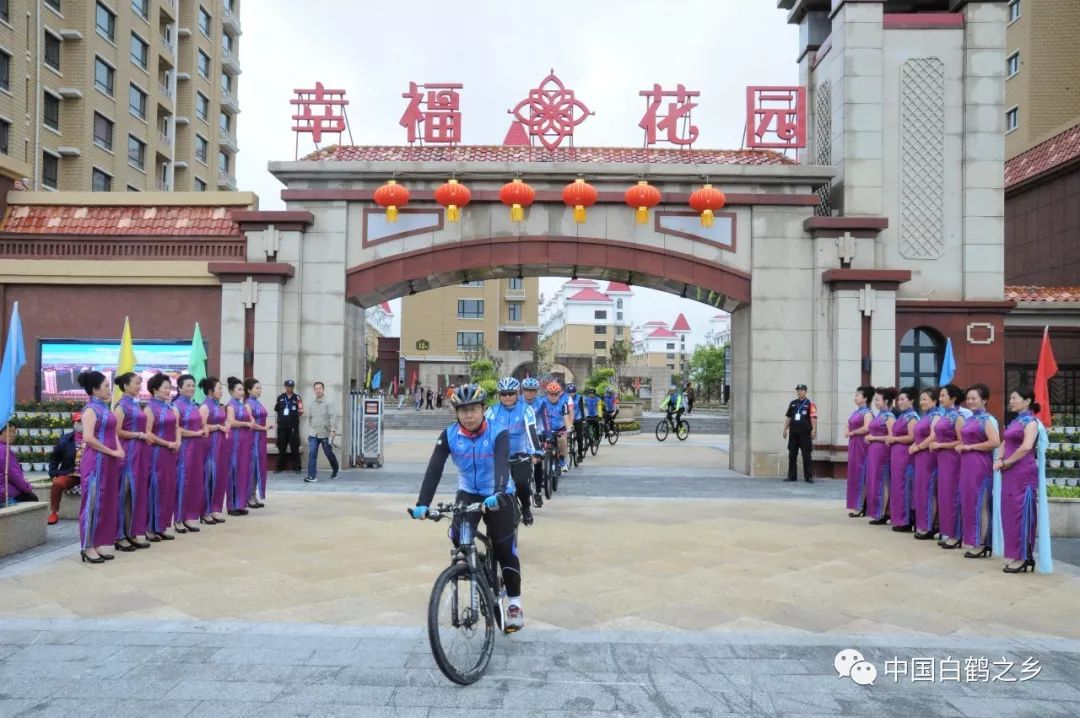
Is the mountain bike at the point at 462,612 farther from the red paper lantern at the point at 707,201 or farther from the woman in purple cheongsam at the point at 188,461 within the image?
the red paper lantern at the point at 707,201

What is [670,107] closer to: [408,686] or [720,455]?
[720,455]

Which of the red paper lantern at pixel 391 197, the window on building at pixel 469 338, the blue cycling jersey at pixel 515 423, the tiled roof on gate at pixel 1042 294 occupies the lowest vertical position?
the blue cycling jersey at pixel 515 423

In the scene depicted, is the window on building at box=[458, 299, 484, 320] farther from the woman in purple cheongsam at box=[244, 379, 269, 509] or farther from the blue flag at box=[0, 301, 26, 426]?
the blue flag at box=[0, 301, 26, 426]

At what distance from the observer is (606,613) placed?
6.07 metres

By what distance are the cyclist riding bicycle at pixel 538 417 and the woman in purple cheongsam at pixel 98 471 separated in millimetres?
4608

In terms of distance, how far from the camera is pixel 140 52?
1515 inches

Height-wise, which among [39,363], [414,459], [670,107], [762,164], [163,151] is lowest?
[414,459]

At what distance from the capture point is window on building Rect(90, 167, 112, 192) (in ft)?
113

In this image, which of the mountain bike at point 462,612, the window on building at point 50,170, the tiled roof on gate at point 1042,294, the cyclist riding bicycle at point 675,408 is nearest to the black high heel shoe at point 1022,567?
the mountain bike at point 462,612

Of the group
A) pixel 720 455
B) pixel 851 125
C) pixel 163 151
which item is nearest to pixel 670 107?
pixel 851 125

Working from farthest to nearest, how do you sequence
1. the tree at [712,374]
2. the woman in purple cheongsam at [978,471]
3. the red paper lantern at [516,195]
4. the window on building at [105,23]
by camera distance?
the tree at [712,374] < the window on building at [105,23] < the red paper lantern at [516,195] < the woman in purple cheongsam at [978,471]

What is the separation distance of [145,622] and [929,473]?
8.39 metres

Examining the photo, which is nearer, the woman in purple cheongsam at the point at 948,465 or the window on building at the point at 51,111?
the woman in purple cheongsam at the point at 948,465

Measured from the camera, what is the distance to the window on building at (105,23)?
34594mm
